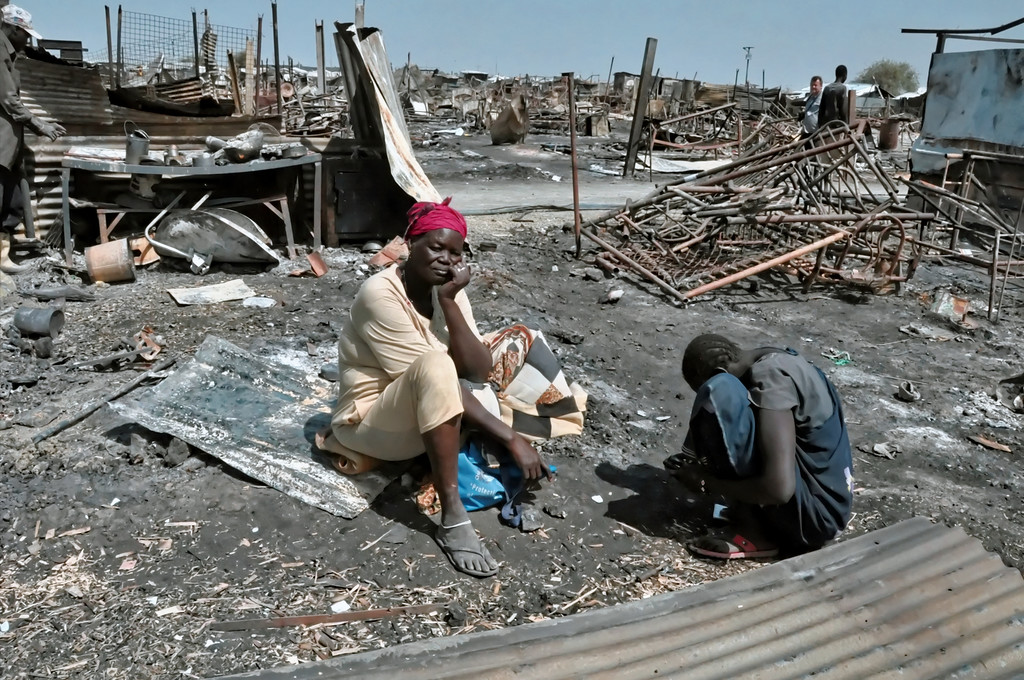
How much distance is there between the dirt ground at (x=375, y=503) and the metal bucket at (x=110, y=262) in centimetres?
23

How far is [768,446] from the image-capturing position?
105 inches

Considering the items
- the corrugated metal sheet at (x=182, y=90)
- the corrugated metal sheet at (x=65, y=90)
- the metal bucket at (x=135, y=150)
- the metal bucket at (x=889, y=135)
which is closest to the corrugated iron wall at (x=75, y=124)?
the corrugated metal sheet at (x=65, y=90)

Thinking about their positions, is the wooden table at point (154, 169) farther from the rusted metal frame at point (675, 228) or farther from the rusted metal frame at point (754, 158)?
the rusted metal frame at point (754, 158)

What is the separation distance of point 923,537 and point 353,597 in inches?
81.5

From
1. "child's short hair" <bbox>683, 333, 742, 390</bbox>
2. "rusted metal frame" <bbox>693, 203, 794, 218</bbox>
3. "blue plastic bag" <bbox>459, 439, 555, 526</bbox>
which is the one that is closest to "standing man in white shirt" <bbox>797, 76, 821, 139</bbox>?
"rusted metal frame" <bbox>693, 203, 794, 218</bbox>

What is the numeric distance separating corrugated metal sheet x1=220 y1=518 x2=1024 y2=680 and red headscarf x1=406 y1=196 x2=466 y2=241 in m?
1.47

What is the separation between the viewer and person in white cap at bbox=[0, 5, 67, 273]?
6098 millimetres

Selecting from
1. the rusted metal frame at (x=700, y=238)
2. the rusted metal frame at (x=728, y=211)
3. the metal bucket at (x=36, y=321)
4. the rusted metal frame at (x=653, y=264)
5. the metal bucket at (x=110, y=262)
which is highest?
the rusted metal frame at (x=728, y=211)

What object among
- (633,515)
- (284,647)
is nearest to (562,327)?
(633,515)

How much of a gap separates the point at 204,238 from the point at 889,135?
704 inches

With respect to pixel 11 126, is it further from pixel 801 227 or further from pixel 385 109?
Result: pixel 801 227

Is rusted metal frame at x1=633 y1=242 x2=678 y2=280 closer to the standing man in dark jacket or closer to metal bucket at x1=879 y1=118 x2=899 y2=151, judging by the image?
the standing man in dark jacket

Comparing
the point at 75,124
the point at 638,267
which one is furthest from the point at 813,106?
the point at 75,124

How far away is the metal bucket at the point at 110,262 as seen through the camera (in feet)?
20.0
